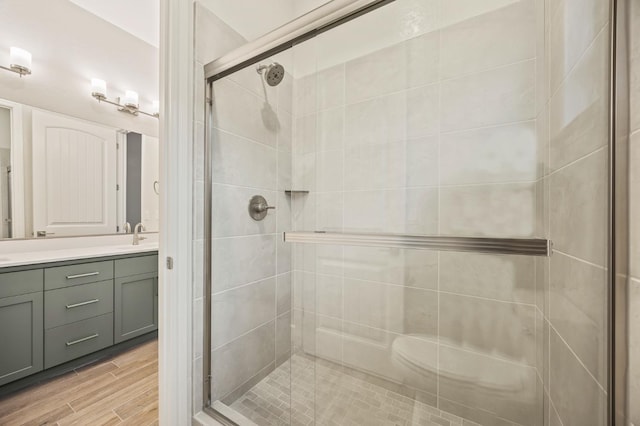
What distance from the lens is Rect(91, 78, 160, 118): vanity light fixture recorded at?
216 centimetres

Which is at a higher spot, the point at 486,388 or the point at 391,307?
the point at 391,307

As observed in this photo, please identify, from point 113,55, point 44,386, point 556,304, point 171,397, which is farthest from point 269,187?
point 113,55

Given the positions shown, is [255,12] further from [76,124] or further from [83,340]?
[83,340]

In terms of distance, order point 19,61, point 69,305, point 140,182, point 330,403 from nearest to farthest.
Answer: point 330,403 < point 69,305 < point 19,61 < point 140,182

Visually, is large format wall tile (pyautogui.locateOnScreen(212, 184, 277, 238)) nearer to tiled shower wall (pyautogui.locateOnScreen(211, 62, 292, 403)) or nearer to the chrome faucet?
tiled shower wall (pyautogui.locateOnScreen(211, 62, 292, 403))

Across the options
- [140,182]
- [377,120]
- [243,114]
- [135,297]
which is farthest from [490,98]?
[140,182]

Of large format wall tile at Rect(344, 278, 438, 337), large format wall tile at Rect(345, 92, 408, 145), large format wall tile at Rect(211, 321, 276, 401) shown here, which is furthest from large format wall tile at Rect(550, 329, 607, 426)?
large format wall tile at Rect(211, 321, 276, 401)

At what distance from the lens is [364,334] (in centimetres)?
124

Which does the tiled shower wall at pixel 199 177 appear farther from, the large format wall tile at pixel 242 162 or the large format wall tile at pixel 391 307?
the large format wall tile at pixel 391 307

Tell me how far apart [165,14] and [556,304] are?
1.76 m

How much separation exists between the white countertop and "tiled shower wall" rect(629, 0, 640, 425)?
2419 mm

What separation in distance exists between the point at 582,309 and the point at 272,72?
1421 mm

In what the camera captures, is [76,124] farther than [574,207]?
Yes

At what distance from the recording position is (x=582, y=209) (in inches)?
24.3
